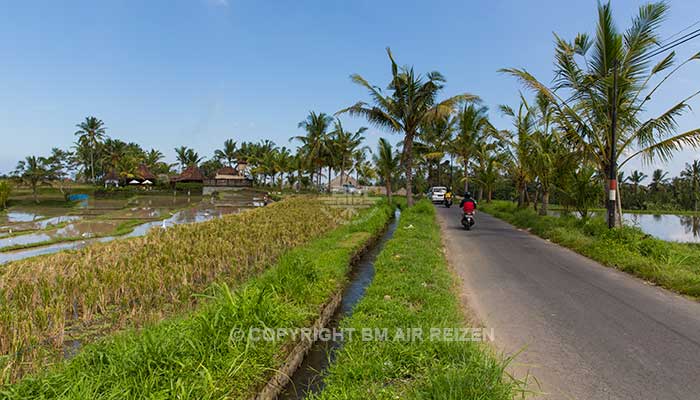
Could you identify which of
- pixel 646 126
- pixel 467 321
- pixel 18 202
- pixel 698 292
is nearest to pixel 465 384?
pixel 467 321

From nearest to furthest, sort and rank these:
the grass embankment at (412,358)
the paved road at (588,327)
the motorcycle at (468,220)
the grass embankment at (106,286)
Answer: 1. the grass embankment at (412,358)
2. the paved road at (588,327)
3. the grass embankment at (106,286)
4. the motorcycle at (468,220)

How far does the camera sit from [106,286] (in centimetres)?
583

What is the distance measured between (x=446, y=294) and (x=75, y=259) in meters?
8.05

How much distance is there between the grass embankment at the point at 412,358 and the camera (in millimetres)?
2666

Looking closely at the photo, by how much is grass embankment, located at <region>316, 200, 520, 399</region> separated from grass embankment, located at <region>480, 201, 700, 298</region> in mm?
3824

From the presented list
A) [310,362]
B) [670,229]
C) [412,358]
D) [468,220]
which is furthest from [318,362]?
[670,229]

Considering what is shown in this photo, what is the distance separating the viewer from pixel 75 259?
25.9 ft

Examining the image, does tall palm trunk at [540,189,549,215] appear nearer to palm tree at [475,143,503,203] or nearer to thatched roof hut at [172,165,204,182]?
palm tree at [475,143,503,203]

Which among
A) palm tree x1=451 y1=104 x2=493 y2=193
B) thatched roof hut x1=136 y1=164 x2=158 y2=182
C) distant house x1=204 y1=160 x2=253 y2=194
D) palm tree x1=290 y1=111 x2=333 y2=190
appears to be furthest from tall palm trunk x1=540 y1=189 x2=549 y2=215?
thatched roof hut x1=136 y1=164 x2=158 y2=182

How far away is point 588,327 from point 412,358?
2513mm

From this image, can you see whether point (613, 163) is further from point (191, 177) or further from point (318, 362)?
point (191, 177)

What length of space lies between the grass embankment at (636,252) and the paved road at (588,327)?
1.00 ft

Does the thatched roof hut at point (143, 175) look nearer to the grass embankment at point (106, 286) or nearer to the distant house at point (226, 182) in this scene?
the distant house at point (226, 182)

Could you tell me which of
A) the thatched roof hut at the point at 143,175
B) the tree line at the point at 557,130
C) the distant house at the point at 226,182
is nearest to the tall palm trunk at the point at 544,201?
the tree line at the point at 557,130
